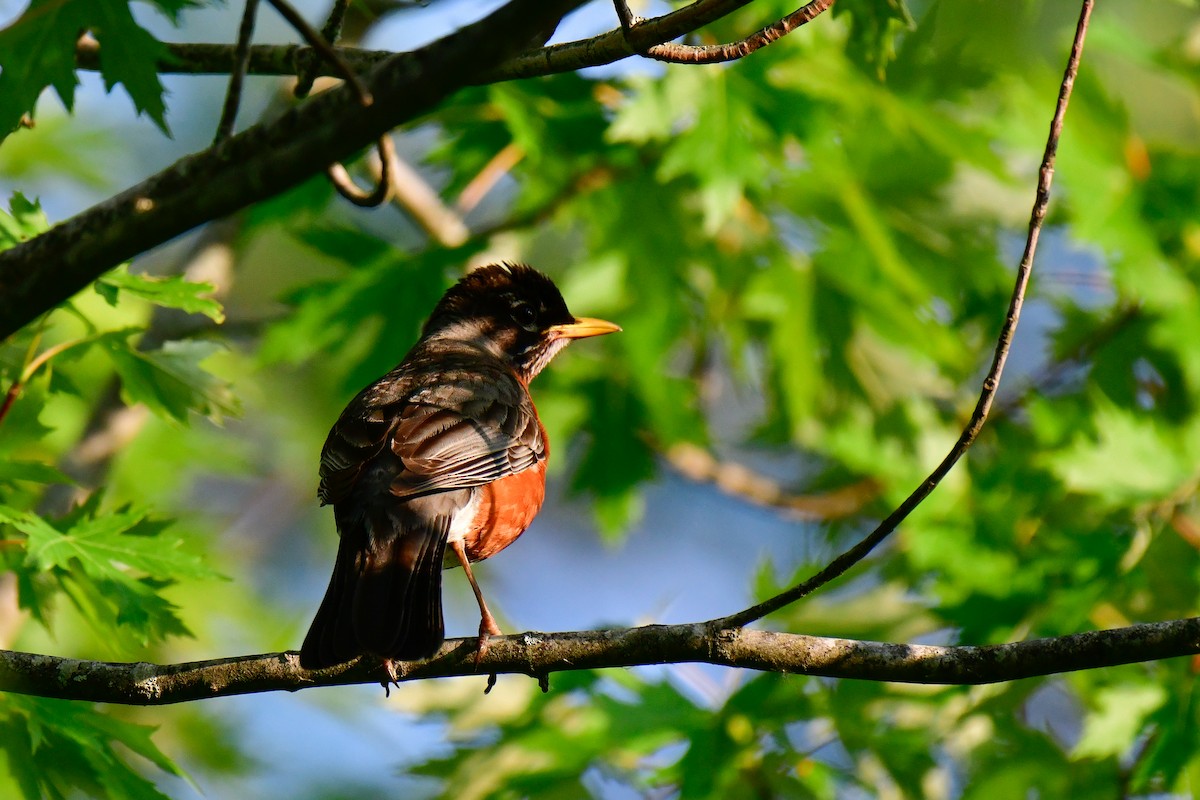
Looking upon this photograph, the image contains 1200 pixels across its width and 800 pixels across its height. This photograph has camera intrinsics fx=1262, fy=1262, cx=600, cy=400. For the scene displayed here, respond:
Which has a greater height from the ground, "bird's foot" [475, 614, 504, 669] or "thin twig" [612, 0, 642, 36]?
"thin twig" [612, 0, 642, 36]

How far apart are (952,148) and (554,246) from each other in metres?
5.81

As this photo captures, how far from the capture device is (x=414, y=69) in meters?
1.90

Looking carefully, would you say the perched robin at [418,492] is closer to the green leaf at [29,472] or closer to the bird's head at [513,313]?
the bird's head at [513,313]

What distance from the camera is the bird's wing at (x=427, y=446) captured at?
12.4 feet

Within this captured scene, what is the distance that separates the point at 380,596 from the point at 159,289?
1.00m

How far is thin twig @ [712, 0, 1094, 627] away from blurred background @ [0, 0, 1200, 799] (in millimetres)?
1012

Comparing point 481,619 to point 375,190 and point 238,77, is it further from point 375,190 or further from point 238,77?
point 238,77

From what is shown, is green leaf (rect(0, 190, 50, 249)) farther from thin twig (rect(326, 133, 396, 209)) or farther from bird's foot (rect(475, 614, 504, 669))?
bird's foot (rect(475, 614, 504, 669))

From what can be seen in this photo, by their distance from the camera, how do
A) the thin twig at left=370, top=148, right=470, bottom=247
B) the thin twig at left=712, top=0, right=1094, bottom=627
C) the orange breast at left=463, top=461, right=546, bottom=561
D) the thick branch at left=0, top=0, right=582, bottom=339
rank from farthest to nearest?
1. the thin twig at left=370, top=148, right=470, bottom=247
2. the orange breast at left=463, top=461, right=546, bottom=561
3. the thin twig at left=712, top=0, right=1094, bottom=627
4. the thick branch at left=0, top=0, right=582, bottom=339

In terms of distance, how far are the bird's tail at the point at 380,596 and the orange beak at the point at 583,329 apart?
71.0 inches

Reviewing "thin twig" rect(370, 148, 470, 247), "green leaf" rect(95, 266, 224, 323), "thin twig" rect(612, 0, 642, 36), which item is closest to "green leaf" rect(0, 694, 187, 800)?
"green leaf" rect(95, 266, 224, 323)

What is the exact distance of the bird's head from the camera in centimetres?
539

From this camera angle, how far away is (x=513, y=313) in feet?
17.8

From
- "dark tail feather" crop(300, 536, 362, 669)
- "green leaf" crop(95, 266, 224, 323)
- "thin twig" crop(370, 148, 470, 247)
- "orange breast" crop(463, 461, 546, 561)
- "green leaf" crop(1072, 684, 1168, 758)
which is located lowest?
"green leaf" crop(1072, 684, 1168, 758)
